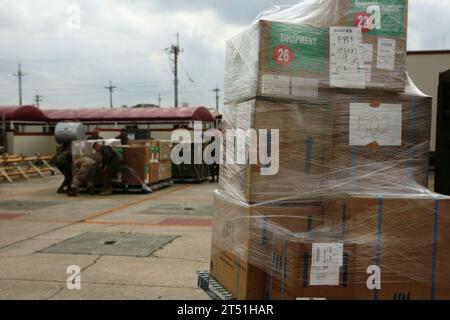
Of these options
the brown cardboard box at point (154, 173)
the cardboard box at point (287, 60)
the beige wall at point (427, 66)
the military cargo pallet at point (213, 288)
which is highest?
the beige wall at point (427, 66)

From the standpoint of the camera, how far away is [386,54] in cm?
320

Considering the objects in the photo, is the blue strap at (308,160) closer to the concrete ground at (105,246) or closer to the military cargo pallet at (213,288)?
the military cargo pallet at (213,288)

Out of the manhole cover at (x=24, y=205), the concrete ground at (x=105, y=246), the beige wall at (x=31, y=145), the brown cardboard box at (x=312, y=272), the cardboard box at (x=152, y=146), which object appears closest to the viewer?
the brown cardboard box at (x=312, y=272)

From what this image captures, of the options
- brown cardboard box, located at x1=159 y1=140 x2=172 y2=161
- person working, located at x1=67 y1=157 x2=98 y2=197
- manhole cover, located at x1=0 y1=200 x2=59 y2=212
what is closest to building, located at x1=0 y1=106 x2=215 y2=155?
brown cardboard box, located at x1=159 y1=140 x2=172 y2=161

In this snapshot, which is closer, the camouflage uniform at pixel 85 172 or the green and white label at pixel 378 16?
the green and white label at pixel 378 16

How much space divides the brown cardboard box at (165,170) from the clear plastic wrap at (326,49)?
12.2 m

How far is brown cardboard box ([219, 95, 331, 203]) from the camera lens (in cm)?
308

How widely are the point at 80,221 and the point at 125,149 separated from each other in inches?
182

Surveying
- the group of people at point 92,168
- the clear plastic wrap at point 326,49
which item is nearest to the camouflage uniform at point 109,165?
the group of people at point 92,168

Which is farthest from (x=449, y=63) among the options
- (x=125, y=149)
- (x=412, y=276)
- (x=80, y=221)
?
(x=412, y=276)

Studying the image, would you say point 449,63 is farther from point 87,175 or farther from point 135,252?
point 135,252

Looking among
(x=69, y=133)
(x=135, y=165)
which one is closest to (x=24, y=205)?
(x=135, y=165)

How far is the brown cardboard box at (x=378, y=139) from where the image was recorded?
311 centimetres

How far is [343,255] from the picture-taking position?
296cm
